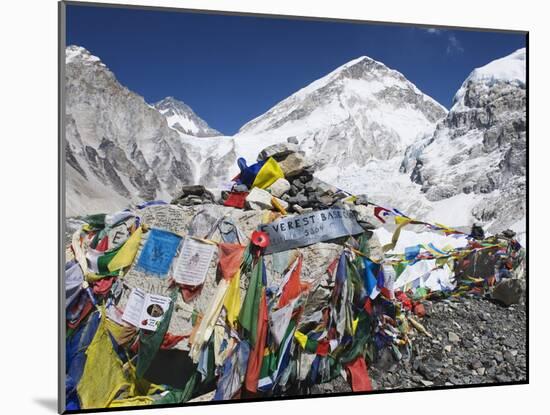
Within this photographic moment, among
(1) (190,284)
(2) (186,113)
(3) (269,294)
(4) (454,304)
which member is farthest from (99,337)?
(4) (454,304)

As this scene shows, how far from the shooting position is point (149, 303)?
481 centimetres

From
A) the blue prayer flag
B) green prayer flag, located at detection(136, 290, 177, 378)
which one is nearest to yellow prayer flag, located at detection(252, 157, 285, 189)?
the blue prayer flag

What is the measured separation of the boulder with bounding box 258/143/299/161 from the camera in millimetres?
5121

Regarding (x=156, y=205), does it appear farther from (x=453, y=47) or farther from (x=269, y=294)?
(x=453, y=47)

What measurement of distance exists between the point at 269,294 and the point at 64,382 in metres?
1.36

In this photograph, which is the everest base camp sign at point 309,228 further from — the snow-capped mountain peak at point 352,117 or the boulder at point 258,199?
the snow-capped mountain peak at point 352,117

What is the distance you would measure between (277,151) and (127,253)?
118 centimetres

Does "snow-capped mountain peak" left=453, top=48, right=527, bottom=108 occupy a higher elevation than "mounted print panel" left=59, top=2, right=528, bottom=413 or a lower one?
higher

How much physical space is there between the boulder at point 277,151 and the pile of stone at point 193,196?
1.40 feet

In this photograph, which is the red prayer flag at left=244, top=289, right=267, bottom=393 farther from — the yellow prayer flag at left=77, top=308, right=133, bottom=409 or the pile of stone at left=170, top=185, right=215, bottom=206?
the yellow prayer flag at left=77, top=308, right=133, bottom=409

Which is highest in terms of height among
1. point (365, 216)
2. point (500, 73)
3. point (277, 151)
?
point (500, 73)

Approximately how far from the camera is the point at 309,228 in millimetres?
5098

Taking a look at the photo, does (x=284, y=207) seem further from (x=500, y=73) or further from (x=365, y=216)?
(x=500, y=73)

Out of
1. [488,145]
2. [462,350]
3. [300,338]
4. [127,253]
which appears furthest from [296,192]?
[462,350]
